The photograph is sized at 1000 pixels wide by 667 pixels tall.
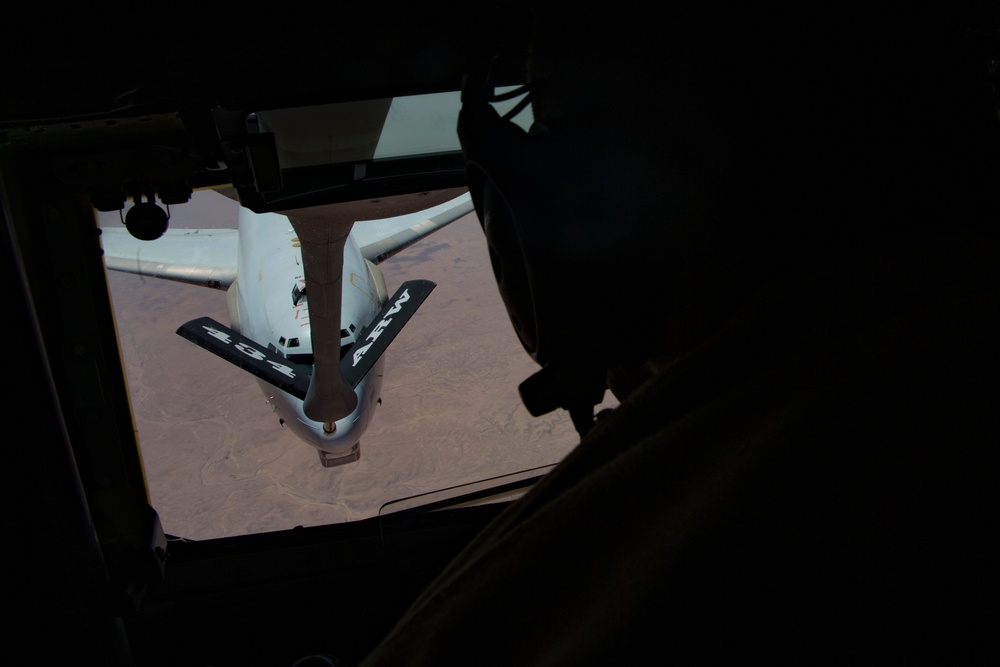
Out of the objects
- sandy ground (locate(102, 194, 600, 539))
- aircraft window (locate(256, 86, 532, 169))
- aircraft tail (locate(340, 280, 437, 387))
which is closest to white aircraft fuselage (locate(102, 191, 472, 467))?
aircraft tail (locate(340, 280, 437, 387))

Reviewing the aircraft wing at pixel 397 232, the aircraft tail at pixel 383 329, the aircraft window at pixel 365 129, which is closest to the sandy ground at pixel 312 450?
the aircraft wing at pixel 397 232

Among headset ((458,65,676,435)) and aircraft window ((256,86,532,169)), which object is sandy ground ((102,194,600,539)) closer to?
aircraft window ((256,86,532,169))

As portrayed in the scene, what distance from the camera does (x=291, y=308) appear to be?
24.4 ft

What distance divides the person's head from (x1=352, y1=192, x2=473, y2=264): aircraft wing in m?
9.13

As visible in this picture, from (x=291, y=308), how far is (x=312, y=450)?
280 cm

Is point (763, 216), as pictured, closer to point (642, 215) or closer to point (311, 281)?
point (642, 215)

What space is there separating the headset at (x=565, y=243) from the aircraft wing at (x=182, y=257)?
9500mm

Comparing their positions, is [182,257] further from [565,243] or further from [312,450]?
[565,243]

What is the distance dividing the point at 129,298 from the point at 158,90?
1302 centimetres

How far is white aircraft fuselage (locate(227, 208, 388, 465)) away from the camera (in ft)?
24.2

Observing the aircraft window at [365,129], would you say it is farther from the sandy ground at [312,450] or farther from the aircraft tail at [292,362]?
the sandy ground at [312,450]

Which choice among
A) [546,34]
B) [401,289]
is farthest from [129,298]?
[546,34]

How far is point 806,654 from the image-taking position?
0.40m

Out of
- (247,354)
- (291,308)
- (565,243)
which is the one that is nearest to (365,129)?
(565,243)
